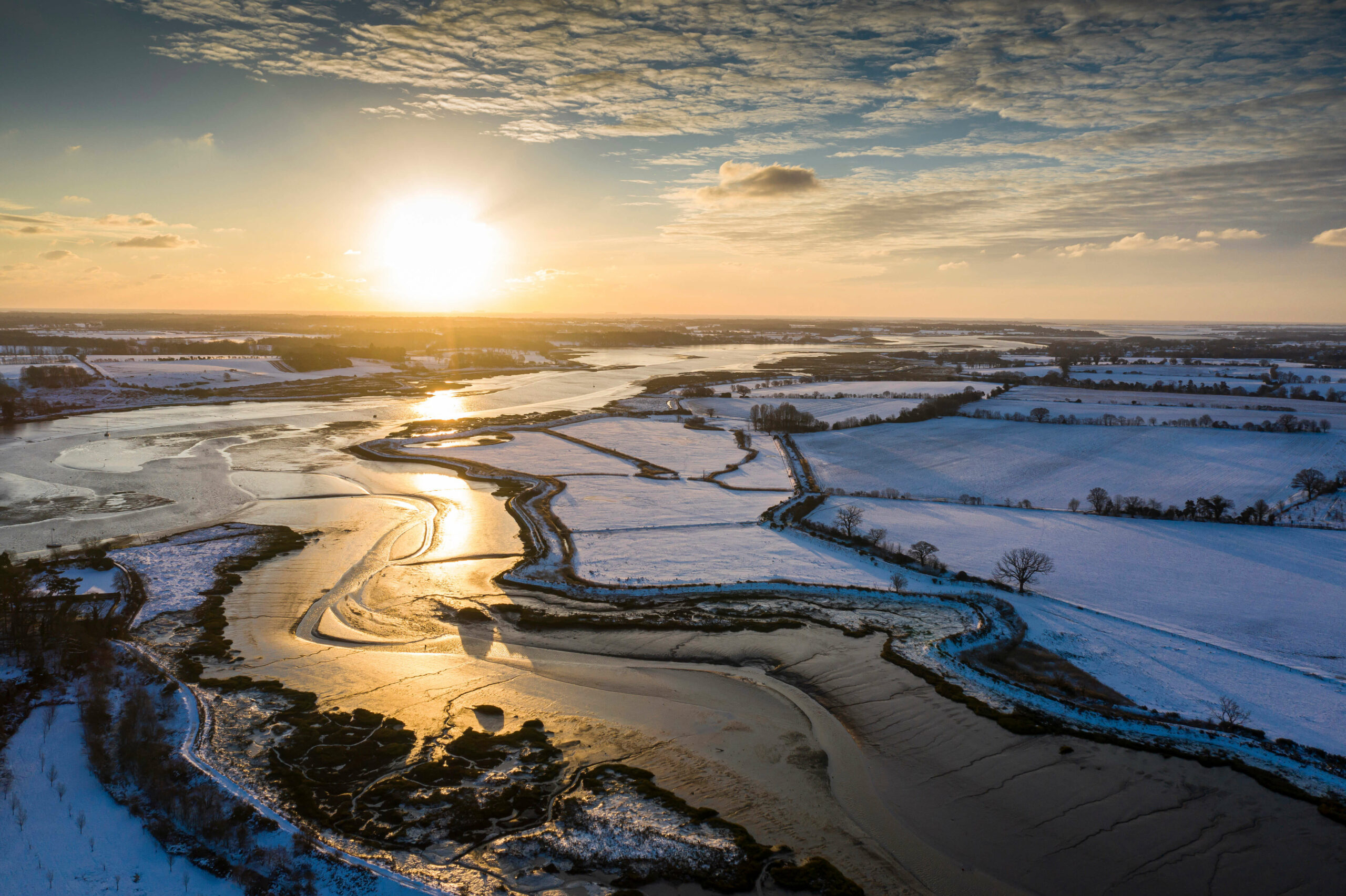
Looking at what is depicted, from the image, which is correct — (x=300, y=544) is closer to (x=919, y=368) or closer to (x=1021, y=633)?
(x=1021, y=633)

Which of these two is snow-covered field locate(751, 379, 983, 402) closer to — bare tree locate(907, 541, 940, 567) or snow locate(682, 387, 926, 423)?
snow locate(682, 387, 926, 423)

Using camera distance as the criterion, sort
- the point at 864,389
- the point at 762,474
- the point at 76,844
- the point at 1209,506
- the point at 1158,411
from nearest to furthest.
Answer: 1. the point at 76,844
2. the point at 1209,506
3. the point at 762,474
4. the point at 1158,411
5. the point at 864,389

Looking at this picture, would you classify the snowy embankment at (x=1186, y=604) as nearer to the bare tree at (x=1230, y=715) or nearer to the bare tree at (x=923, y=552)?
the bare tree at (x=1230, y=715)

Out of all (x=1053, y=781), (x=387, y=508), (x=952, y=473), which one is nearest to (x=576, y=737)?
(x=1053, y=781)

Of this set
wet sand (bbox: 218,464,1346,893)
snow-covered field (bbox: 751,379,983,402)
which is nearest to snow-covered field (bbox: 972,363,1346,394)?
snow-covered field (bbox: 751,379,983,402)

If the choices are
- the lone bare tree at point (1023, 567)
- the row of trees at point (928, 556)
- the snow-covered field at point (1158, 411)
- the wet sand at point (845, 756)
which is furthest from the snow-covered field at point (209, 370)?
the lone bare tree at point (1023, 567)

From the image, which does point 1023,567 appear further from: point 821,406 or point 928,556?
point 821,406

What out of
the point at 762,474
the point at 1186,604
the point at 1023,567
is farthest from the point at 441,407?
the point at 1186,604
